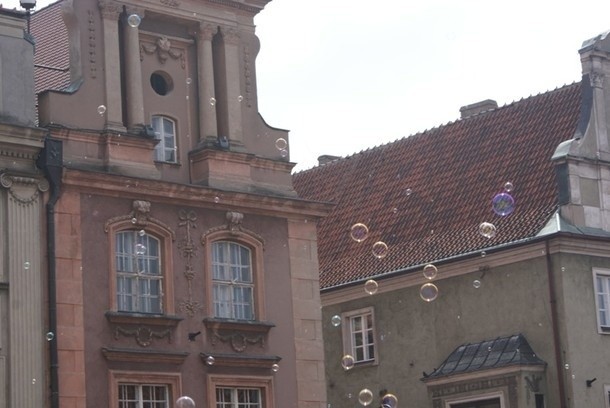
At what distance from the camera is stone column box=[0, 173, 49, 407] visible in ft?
80.6

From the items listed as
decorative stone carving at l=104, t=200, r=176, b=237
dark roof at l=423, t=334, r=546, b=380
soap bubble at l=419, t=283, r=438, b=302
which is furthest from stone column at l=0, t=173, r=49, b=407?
dark roof at l=423, t=334, r=546, b=380

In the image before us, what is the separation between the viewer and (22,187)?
25.3m

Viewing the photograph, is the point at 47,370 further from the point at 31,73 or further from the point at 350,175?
the point at 350,175

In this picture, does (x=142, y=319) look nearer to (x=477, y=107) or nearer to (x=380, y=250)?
(x=380, y=250)

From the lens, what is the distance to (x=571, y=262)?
3328cm

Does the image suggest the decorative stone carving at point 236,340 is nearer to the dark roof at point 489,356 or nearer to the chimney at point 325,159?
the dark roof at point 489,356

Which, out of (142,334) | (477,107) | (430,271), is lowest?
(142,334)

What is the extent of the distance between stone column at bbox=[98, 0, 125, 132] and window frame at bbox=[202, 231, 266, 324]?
2.59m

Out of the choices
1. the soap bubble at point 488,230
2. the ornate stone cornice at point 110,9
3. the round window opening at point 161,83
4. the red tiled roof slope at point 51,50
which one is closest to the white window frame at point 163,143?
the round window opening at point 161,83

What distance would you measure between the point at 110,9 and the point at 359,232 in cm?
1045

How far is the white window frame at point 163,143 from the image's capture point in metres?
28.0

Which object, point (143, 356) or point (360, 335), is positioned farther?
point (360, 335)

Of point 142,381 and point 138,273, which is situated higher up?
point 138,273

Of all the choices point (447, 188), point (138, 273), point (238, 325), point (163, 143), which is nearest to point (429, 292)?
point (447, 188)
